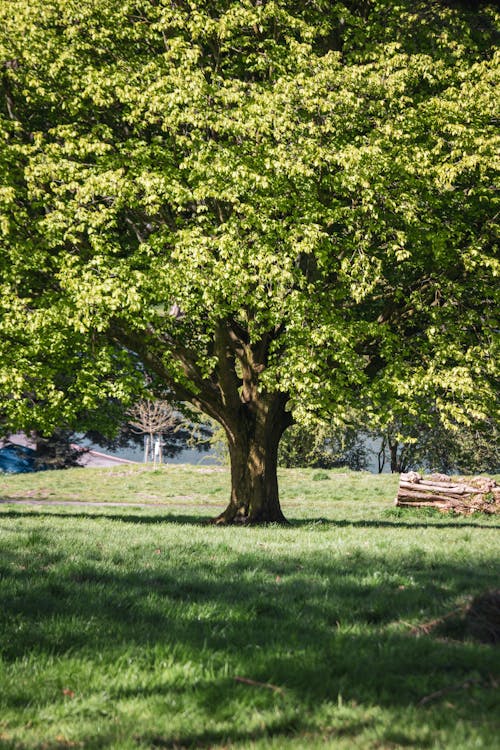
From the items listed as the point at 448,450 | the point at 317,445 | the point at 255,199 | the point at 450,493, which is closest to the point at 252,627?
the point at 255,199

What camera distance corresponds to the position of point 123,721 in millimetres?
3686

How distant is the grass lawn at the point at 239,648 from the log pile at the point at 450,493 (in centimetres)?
1235

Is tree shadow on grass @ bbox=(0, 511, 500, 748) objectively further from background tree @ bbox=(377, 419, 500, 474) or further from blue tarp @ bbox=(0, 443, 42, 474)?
blue tarp @ bbox=(0, 443, 42, 474)

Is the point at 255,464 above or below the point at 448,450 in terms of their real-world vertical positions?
below

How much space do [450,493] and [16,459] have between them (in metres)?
40.0

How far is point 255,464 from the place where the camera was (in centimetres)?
1644

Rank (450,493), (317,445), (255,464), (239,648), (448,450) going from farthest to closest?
(317,445) < (448,450) < (450,493) < (255,464) < (239,648)

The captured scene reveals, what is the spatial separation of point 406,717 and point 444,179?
11.7 meters

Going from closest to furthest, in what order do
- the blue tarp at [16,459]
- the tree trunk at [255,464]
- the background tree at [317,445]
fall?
the tree trunk at [255,464] < the background tree at [317,445] < the blue tarp at [16,459]

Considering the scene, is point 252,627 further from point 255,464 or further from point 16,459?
point 16,459

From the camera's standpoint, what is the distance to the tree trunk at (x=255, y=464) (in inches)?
646

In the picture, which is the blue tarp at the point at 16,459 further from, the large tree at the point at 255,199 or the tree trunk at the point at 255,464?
the tree trunk at the point at 255,464

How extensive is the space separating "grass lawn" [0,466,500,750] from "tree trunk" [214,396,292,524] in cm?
652

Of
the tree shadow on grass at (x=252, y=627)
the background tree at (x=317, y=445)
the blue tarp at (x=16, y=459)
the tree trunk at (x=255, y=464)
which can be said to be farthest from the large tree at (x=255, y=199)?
the blue tarp at (x=16, y=459)
